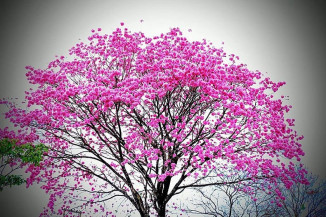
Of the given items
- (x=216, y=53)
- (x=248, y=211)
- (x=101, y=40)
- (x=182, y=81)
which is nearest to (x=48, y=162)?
(x=101, y=40)

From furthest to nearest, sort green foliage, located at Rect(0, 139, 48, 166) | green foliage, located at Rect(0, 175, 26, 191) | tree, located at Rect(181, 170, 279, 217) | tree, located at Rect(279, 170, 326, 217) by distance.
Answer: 1. tree, located at Rect(279, 170, 326, 217)
2. tree, located at Rect(181, 170, 279, 217)
3. green foliage, located at Rect(0, 175, 26, 191)
4. green foliage, located at Rect(0, 139, 48, 166)

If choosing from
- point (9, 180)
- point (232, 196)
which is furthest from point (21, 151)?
point (232, 196)

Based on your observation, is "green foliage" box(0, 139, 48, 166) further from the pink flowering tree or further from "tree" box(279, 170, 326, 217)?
"tree" box(279, 170, 326, 217)

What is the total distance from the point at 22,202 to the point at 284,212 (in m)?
28.6

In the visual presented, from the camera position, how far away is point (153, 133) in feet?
32.2

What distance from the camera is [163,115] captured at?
9.02m

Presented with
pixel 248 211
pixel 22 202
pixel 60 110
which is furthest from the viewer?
pixel 22 202

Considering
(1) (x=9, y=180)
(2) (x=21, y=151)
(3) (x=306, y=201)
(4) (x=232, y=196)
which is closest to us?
(2) (x=21, y=151)

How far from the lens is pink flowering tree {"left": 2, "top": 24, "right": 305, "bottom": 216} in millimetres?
8664

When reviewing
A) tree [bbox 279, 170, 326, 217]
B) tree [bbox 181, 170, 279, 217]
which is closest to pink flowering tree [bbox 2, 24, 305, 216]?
tree [bbox 181, 170, 279, 217]

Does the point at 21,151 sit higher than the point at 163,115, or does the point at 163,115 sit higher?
the point at 163,115

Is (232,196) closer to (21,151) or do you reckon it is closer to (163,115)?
(163,115)

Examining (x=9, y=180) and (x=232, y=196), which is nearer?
(x=9, y=180)

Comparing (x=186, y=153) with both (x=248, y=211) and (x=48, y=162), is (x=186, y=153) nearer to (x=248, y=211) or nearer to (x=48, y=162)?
(x=48, y=162)
